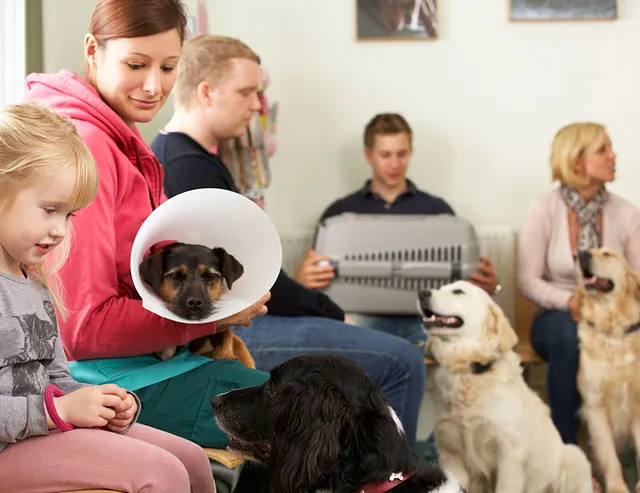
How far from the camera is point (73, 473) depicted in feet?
4.33

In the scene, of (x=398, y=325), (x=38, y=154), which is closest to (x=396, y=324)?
(x=398, y=325)

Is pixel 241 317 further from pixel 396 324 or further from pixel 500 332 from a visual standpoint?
pixel 396 324

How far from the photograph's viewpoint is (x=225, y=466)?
5.78 feet

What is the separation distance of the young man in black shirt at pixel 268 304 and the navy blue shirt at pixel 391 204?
4.54 ft

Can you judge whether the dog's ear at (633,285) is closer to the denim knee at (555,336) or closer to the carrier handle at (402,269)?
the denim knee at (555,336)

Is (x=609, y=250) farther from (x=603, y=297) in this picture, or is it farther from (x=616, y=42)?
Result: (x=616, y=42)

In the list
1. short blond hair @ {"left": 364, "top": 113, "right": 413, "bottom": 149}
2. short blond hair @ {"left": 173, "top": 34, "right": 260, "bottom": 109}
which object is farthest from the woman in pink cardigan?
short blond hair @ {"left": 173, "top": 34, "right": 260, "bottom": 109}

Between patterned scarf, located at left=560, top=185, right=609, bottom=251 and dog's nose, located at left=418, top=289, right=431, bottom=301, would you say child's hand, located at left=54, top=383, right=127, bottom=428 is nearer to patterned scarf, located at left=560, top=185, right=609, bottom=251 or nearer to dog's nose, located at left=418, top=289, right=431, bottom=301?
dog's nose, located at left=418, top=289, right=431, bottom=301

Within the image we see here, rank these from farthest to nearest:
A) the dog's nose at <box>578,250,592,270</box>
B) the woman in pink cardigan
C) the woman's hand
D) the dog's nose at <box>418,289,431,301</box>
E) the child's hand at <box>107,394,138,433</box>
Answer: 1. the woman in pink cardigan
2. the dog's nose at <box>578,250,592,270</box>
3. the dog's nose at <box>418,289,431,301</box>
4. the woman's hand
5. the child's hand at <box>107,394,138,433</box>

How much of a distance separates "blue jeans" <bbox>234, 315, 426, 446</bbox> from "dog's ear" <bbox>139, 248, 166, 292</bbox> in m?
0.82

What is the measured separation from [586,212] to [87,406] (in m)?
2.91

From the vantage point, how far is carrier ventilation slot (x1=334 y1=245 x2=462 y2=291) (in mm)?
3541

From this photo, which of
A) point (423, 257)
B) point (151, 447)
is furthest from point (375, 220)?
point (151, 447)

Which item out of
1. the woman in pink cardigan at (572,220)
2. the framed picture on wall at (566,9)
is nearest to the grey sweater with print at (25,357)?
the woman in pink cardigan at (572,220)
